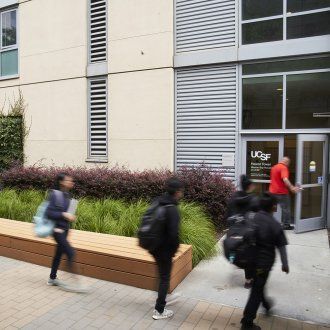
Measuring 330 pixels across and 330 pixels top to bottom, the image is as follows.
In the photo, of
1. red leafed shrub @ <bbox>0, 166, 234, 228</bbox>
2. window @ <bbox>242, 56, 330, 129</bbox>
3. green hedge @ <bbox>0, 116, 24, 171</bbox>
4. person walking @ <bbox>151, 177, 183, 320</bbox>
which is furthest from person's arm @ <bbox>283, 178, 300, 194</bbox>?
green hedge @ <bbox>0, 116, 24, 171</bbox>

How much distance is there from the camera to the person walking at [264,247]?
3783mm

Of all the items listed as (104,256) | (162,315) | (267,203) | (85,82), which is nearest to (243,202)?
(267,203)

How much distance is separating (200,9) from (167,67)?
Answer: 1.77 m

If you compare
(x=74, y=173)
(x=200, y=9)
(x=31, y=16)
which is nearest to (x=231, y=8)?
(x=200, y=9)

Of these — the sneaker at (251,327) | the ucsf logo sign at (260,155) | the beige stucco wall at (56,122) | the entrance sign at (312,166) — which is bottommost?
the sneaker at (251,327)

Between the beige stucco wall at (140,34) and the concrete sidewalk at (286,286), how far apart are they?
20.6 ft

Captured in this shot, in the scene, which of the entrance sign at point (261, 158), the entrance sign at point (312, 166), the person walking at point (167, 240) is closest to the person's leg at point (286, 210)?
the entrance sign at point (312, 166)

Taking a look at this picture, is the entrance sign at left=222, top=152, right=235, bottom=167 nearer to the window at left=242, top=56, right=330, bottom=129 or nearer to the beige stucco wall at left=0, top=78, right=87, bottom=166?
the window at left=242, top=56, right=330, bottom=129

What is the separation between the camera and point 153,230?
3994mm

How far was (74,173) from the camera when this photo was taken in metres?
10.3

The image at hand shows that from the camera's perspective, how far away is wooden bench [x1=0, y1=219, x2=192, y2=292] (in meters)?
5.14

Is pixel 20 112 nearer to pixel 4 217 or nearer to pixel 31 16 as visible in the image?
pixel 31 16

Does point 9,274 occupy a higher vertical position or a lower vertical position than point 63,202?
lower

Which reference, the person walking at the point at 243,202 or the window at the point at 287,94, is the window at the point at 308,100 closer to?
the window at the point at 287,94
